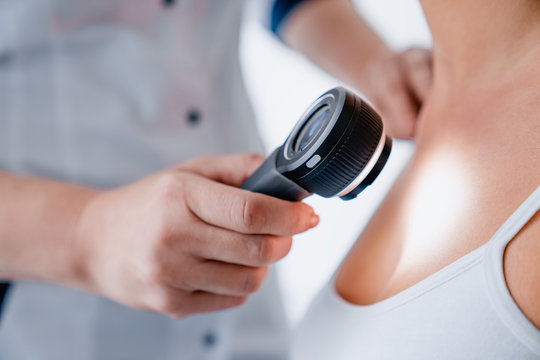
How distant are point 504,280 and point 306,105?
1010mm

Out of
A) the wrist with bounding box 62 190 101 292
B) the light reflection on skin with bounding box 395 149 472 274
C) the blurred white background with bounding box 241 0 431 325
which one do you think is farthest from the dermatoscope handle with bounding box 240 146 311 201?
the blurred white background with bounding box 241 0 431 325

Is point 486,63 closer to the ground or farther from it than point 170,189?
farther from it

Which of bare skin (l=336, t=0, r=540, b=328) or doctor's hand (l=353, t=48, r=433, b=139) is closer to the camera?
bare skin (l=336, t=0, r=540, b=328)

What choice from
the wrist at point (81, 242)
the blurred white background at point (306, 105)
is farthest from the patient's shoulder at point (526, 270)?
the blurred white background at point (306, 105)

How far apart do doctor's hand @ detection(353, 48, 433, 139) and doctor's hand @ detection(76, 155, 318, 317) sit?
25 centimetres

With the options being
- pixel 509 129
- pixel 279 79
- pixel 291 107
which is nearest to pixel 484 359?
pixel 509 129

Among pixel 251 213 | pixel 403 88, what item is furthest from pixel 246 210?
pixel 403 88

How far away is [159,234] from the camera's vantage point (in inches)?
20.1

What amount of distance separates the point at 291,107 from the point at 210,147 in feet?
1.68

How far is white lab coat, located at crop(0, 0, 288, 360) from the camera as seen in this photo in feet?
2.56

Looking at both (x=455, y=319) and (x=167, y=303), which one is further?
(x=167, y=303)

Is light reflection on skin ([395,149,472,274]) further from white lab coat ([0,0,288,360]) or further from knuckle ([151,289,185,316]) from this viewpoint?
white lab coat ([0,0,288,360])

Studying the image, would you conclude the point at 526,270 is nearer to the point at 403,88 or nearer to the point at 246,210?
the point at 246,210

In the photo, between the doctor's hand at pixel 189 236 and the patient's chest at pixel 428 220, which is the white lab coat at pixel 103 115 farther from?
the patient's chest at pixel 428 220
